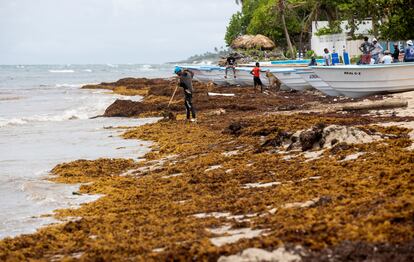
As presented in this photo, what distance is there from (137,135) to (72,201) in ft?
28.3

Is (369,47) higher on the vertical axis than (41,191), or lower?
higher

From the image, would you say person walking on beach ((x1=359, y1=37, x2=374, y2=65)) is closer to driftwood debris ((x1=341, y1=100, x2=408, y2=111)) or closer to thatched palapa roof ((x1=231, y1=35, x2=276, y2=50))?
driftwood debris ((x1=341, y1=100, x2=408, y2=111))

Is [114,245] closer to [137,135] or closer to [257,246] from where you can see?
[257,246]

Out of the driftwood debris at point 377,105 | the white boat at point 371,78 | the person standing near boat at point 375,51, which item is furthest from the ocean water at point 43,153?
the person standing near boat at point 375,51

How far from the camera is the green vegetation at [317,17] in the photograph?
1236 inches

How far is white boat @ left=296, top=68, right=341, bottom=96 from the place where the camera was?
24.3 m

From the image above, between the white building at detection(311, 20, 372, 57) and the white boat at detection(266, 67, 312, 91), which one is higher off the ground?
the white building at detection(311, 20, 372, 57)

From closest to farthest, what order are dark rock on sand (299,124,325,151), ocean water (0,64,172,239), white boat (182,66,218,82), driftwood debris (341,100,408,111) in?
ocean water (0,64,172,239), dark rock on sand (299,124,325,151), driftwood debris (341,100,408,111), white boat (182,66,218,82)

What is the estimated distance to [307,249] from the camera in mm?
5484

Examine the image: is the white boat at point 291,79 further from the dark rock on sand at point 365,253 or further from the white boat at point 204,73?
the dark rock on sand at point 365,253

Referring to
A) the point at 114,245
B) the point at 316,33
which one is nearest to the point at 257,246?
the point at 114,245

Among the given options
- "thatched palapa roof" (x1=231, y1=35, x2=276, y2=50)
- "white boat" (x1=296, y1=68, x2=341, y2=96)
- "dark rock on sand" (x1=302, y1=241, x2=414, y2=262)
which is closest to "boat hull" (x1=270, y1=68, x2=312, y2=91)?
"white boat" (x1=296, y1=68, x2=341, y2=96)

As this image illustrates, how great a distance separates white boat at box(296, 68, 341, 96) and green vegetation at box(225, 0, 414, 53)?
5.98m

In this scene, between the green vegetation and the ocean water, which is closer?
the ocean water
